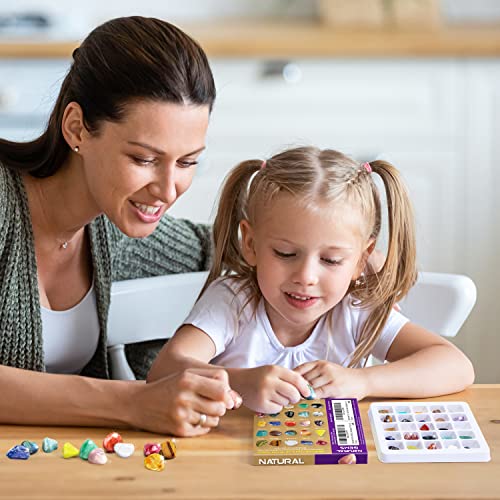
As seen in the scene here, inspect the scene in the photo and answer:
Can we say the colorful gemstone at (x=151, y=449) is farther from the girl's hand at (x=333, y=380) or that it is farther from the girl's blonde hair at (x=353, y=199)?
the girl's blonde hair at (x=353, y=199)

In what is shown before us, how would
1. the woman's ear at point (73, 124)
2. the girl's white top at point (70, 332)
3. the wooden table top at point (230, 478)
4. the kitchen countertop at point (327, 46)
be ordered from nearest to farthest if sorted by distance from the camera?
1. the wooden table top at point (230, 478)
2. the woman's ear at point (73, 124)
3. the girl's white top at point (70, 332)
4. the kitchen countertop at point (327, 46)

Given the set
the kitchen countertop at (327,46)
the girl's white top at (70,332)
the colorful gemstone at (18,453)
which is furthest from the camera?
the kitchen countertop at (327,46)

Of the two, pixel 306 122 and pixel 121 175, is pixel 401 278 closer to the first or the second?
pixel 121 175

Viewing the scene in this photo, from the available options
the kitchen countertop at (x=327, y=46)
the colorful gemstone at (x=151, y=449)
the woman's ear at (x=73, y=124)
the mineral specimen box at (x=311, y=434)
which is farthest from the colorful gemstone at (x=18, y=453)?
the kitchen countertop at (x=327, y=46)

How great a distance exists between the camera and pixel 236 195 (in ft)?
4.95

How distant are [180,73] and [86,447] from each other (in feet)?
1.87

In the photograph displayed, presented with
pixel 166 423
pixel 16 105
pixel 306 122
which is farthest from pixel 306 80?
pixel 166 423

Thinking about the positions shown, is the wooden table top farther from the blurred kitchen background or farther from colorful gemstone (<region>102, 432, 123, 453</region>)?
the blurred kitchen background

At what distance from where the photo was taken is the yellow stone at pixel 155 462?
40.5 inches

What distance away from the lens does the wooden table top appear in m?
0.96

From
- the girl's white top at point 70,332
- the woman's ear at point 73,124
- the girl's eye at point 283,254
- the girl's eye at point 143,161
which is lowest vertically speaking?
the girl's white top at point 70,332

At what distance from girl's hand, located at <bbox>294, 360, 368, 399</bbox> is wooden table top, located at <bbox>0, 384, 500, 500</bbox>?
11 centimetres

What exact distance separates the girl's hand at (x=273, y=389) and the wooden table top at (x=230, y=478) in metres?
0.07

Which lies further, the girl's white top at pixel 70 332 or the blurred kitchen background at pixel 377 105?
the blurred kitchen background at pixel 377 105
